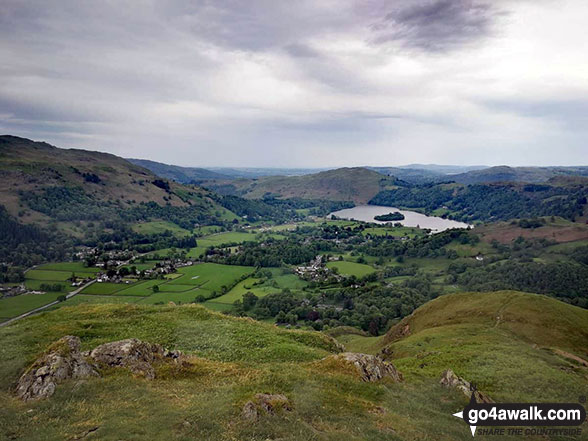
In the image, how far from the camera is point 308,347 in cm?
4575

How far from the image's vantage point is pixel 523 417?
29.8 metres

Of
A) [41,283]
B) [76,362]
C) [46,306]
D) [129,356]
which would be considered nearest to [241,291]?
[46,306]

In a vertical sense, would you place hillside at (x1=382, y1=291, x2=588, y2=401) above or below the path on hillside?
above

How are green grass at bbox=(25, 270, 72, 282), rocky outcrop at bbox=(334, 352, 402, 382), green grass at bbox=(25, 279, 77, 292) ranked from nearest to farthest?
rocky outcrop at bbox=(334, 352, 402, 382)
green grass at bbox=(25, 279, 77, 292)
green grass at bbox=(25, 270, 72, 282)

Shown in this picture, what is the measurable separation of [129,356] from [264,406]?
14.3 meters

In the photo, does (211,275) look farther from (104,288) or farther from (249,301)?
(104,288)

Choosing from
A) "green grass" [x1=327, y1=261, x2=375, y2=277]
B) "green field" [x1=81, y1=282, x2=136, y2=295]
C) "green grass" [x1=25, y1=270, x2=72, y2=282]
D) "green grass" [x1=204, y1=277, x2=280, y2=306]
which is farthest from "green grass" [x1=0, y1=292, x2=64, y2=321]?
"green grass" [x1=327, y1=261, x2=375, y2=277]

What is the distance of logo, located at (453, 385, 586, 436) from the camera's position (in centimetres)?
2742

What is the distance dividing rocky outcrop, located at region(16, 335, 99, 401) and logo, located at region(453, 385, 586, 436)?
31.3 metres

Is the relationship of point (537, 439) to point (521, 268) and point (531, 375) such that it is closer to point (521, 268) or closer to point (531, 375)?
point (531, 375)

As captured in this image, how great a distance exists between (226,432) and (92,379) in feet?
43.2

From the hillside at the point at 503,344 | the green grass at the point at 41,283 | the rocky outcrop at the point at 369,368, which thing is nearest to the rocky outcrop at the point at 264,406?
the rocky outcrop at the point at 369,368

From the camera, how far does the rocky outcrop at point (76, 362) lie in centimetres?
2469

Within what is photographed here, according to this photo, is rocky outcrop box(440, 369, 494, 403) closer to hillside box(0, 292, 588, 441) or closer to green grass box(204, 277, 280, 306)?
hillside box(0, 292, 588, 441)
